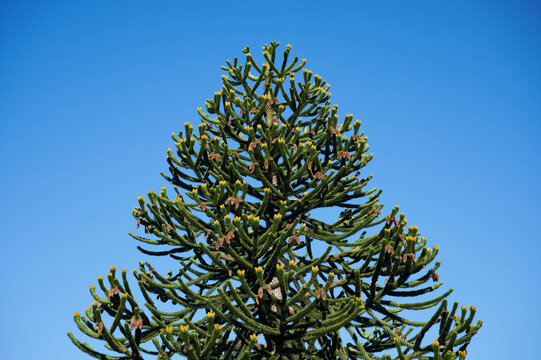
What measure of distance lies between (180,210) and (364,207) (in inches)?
156

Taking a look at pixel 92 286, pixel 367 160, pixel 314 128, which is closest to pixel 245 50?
pixel 314 128

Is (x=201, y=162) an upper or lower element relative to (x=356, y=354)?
upper

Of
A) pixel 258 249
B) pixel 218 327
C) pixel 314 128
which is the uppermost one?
pixel 314 128

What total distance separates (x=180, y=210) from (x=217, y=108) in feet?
11.5

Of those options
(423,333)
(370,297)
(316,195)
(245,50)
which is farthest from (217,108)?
(423,333)

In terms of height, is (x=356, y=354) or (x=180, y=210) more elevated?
(x=180, y=210)

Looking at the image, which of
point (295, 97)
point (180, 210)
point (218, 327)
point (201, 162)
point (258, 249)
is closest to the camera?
point (218, 327)

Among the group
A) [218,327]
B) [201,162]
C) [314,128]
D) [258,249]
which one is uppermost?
[314,128]

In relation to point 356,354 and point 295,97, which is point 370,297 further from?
point 295,97

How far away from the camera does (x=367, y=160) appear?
1005cm

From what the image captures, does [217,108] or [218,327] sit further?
[217,108]

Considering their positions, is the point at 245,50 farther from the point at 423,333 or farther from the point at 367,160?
the point at 423,333

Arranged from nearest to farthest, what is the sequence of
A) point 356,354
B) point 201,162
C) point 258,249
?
1. point 258,249
2. point 356,354
3. point 201,162

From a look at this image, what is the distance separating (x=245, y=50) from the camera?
1137cm
